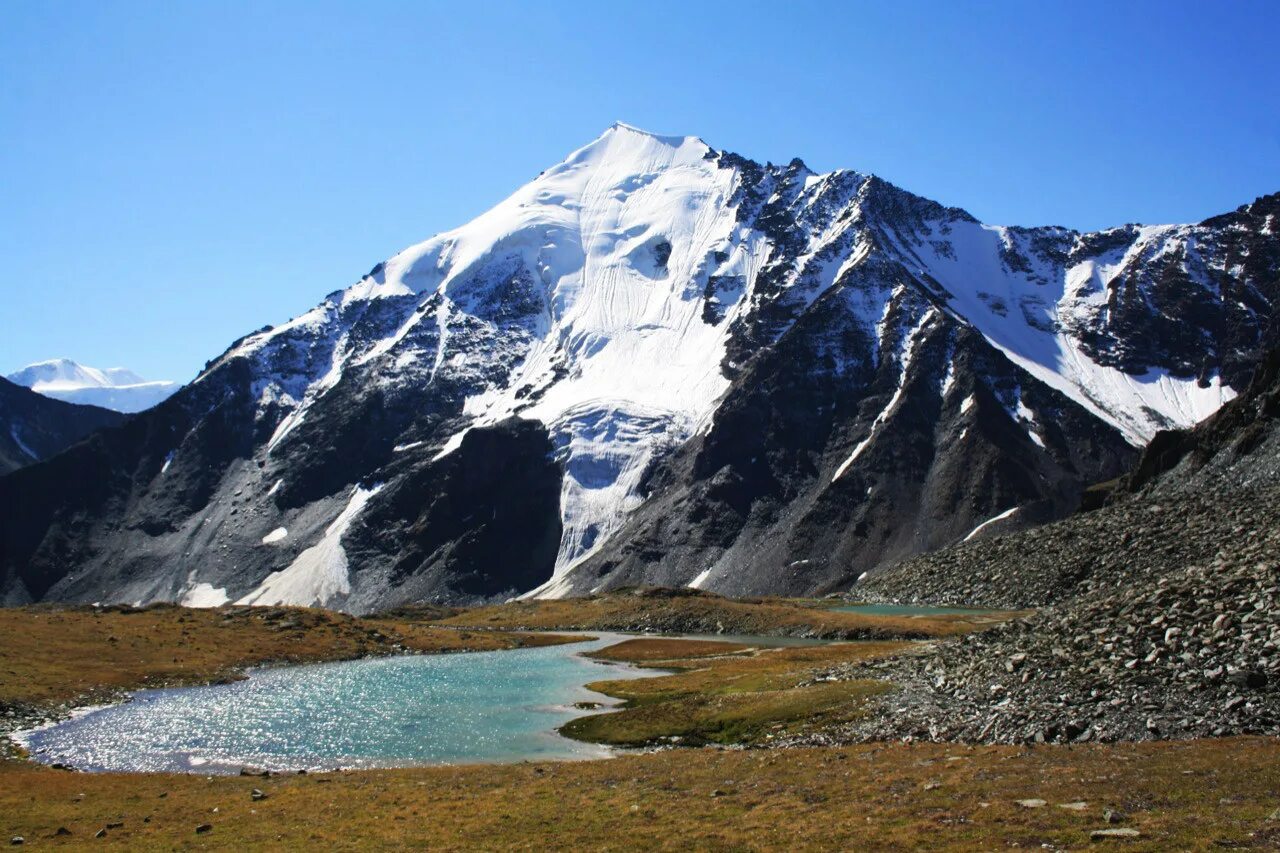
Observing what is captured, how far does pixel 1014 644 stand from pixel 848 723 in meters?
9.54

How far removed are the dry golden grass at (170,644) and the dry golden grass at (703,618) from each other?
14212 millimetres

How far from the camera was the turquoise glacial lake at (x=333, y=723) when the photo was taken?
167 feet

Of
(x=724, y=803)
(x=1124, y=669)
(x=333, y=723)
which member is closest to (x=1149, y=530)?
(x=1124, y=669)

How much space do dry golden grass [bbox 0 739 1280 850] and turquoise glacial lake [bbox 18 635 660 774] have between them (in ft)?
23.9

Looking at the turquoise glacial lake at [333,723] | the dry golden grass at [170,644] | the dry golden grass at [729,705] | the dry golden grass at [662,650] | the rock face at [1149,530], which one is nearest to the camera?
the dry golden grass at [729,705]

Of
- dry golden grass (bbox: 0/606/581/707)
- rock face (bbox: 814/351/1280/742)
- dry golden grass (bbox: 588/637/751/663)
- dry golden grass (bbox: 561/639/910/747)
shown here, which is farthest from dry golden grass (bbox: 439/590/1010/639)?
rock face (bbox: 814/351/1280/742)

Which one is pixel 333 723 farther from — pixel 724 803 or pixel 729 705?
Result: pixel 724 803

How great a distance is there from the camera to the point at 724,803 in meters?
32.3

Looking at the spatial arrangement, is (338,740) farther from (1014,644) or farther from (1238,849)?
(1238,849)

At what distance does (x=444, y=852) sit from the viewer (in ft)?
93.7

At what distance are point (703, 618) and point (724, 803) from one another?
321 feet

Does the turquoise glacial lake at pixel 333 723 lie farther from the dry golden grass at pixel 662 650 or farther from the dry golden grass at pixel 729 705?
the dry golden grass at pixel 662 650

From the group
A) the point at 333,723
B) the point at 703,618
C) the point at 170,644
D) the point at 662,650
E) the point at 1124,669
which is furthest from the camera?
the point at 703,618

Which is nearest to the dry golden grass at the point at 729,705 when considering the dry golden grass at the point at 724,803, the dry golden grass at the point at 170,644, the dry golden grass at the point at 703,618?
the dry golden grass at the point at 724,803
